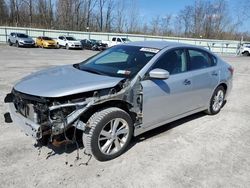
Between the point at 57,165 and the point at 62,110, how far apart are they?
2.57 ft

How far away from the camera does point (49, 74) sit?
412 cm

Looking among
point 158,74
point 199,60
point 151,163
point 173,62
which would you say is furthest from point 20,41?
point 151,163

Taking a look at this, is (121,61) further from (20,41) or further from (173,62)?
(20,41)

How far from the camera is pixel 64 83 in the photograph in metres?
3.57

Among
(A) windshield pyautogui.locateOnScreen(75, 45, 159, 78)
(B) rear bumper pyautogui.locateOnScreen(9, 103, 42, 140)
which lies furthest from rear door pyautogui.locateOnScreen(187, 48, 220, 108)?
(B) rear bumper pyautogui.locateOnScreen(9, 103, 42, 140)

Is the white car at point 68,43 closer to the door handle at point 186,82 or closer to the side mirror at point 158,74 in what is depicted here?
the door handle at point 186,82

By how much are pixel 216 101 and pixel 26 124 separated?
412 cm

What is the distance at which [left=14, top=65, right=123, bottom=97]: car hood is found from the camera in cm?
337

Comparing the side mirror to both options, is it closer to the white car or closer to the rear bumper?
the rear bumper

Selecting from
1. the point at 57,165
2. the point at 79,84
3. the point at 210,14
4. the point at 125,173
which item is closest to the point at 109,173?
the point at 125,173

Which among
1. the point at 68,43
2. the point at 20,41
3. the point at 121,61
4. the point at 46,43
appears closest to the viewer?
the point at 121,61

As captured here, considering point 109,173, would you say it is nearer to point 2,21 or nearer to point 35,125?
point 35,125

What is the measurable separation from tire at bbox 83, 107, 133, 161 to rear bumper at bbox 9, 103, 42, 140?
0.59 meters

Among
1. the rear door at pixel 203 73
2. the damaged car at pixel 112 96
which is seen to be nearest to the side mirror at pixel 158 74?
the damaged car at pixel 112 96
